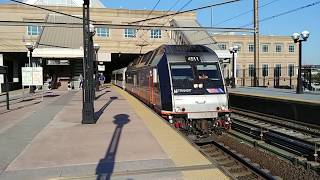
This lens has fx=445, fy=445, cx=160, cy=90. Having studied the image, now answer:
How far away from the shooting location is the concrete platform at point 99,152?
25.8 ft

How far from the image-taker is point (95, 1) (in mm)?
94250

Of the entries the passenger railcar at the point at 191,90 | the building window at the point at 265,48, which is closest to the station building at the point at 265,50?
the building window at the point at 265,48

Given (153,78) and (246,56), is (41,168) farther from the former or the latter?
(246,56)

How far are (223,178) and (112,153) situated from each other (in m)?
2.91

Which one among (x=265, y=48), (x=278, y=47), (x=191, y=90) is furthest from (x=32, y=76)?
(x=278, y=47)

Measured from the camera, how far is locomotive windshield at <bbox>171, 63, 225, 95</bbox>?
14.5 m

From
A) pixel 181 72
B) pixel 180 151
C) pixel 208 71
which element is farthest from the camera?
pixel 208 71

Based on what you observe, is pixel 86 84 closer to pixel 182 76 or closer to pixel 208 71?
pixel 182 76

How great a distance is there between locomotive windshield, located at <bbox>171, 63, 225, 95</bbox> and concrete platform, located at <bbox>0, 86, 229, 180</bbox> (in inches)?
56.2

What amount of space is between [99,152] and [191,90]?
5580 mm

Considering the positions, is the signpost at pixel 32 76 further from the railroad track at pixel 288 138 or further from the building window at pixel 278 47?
the building window at pixel 278 47

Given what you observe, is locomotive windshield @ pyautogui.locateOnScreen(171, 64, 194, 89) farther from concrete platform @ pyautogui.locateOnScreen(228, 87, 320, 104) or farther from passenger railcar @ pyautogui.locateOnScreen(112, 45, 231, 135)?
concrete platform @ pyautogui.locateOnScreen(228, 87, 320, 104)

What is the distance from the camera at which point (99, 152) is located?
962cm

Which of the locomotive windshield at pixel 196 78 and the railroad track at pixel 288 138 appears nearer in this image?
the railroad track at pixel 288 138
